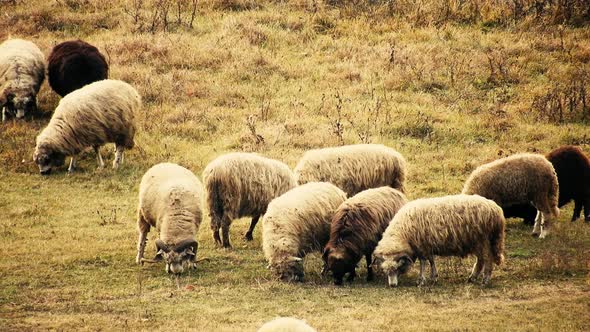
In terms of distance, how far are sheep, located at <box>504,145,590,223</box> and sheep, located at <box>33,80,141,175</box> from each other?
7.87 m

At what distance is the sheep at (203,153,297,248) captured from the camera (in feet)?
49.1

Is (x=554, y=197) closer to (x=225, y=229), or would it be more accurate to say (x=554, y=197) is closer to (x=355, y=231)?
(x=355, y=231)

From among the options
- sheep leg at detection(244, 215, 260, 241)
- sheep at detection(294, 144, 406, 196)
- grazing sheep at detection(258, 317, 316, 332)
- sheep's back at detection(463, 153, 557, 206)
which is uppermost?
grazing sheep at detection(258, 317, 316, 332)

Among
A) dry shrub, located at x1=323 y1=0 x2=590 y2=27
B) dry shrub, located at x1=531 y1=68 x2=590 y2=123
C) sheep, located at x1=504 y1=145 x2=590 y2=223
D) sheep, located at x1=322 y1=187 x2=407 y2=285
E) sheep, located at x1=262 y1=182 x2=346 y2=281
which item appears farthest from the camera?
dry shrub, located at x1=323 y1=0 x2=590 y2=27

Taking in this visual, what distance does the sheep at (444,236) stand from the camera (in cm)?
1294

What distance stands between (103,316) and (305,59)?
43.4 feet

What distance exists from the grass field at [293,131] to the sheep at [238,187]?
555mm

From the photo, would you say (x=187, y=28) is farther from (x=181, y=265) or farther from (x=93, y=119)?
(x=181, y=265)

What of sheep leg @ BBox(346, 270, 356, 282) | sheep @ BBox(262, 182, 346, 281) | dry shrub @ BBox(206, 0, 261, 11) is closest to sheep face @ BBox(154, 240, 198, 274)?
sheep @ BBox(262, 182, 346, 281)

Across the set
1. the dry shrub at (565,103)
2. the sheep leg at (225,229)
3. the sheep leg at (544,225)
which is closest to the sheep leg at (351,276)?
the sheep leg at (225,229)

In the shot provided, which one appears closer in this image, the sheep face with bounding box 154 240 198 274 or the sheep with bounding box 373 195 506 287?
the sheep with bounding box 373 195 506 287

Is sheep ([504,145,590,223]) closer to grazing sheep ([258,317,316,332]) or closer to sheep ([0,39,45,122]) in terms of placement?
grazing sheep ([258,317,316,332])

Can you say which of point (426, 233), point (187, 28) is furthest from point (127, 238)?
point (187, 28)

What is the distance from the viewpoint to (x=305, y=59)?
24.0m
